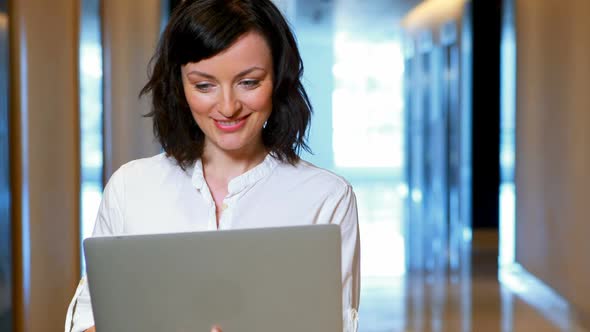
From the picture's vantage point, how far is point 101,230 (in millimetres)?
1581

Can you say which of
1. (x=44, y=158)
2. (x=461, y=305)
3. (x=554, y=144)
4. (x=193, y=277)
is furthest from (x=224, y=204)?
(x=554, y=144)

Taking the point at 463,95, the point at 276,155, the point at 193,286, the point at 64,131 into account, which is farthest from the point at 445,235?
the point at 193,286

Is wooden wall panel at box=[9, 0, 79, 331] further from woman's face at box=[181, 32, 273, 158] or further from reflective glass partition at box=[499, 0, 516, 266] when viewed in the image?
reflective glass partition at box=[499, 0, 516, 266]

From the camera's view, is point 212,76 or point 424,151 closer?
point 212,76

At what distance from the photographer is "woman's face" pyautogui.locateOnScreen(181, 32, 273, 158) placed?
4.75 ft

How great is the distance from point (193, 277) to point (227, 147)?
432mm

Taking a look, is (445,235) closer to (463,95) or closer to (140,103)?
(463,95)

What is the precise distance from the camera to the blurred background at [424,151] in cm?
352

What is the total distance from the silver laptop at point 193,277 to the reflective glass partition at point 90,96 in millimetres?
2905

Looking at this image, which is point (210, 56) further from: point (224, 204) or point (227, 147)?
point (224, 204)

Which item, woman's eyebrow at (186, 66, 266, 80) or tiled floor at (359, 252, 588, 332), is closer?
woman's eyebrow at (186, 66, 266, 80)

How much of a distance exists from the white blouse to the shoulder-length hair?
6 cm

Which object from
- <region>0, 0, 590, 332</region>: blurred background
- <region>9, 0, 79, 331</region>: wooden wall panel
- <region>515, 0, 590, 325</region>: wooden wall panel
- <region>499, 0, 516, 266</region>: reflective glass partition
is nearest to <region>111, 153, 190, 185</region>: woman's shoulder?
<region>0, 0, 590, 332</region>: blurred background

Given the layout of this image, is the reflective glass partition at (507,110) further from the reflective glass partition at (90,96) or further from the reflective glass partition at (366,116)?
Answer: the reflective glass partition at (90,96)
